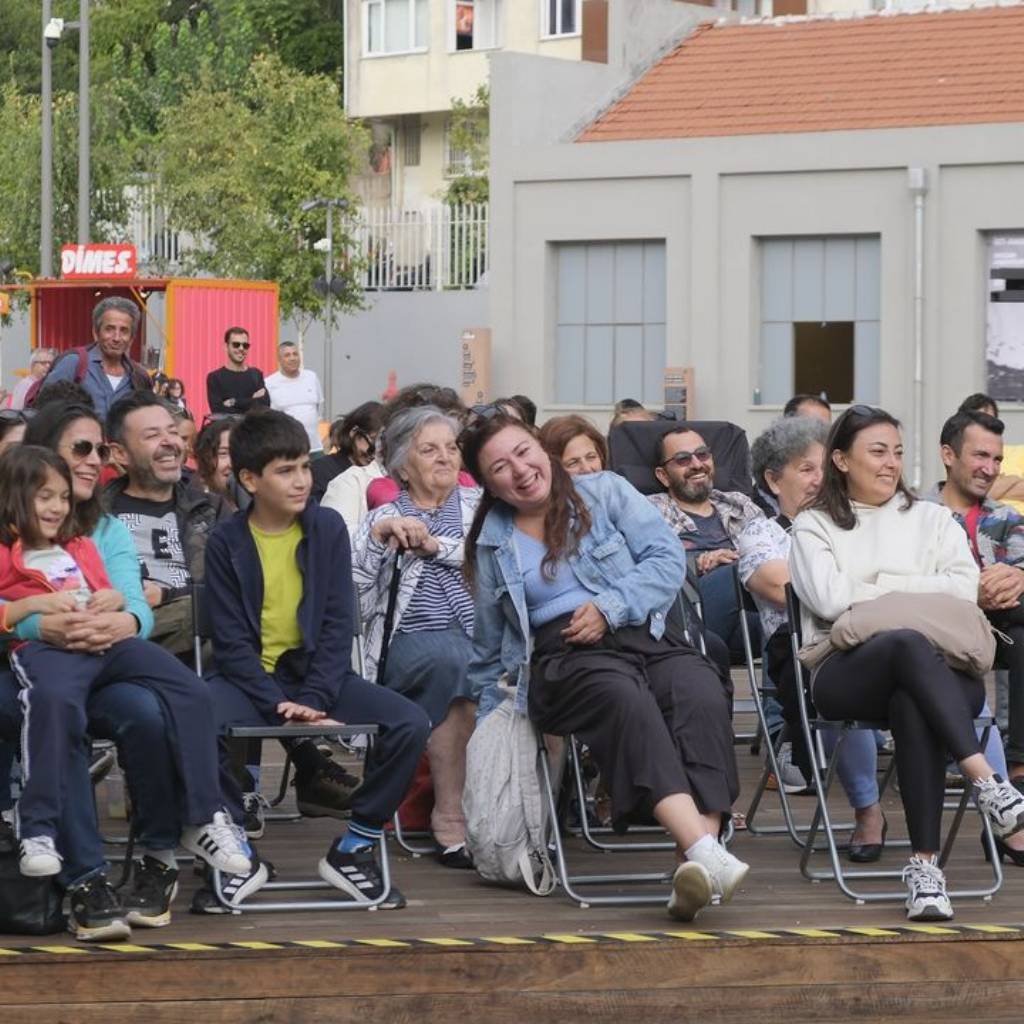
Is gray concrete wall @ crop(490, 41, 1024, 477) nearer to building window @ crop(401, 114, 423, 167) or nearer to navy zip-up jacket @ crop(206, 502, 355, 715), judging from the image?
navy zip-up jacket @ crop(206, 502, 355, 715)

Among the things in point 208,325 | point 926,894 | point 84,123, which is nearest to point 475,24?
point 84,123

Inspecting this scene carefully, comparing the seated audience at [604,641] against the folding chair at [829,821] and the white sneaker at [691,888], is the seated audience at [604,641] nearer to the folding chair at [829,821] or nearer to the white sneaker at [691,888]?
the white sneaker at [691,888]

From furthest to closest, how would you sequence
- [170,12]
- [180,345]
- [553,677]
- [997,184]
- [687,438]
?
[170,12], [180,345], [997,184], [687,438], [553,677]

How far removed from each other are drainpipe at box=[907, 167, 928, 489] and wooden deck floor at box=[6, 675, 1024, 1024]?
20.2 metres

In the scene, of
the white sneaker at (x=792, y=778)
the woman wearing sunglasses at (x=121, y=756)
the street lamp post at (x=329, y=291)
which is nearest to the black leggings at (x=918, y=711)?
the woman wearing sunglasses at (x=121, y=756)

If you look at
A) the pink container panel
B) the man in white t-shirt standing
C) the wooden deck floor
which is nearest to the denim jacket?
the wooden deck floor

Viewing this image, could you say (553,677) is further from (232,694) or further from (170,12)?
(170,12)

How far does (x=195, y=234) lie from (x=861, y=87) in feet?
69.1

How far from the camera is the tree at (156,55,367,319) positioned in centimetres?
4516

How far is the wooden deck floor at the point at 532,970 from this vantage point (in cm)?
634

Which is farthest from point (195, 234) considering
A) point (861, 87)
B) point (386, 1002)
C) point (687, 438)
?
point (386, 1002)

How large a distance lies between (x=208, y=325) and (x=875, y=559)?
82.6ft

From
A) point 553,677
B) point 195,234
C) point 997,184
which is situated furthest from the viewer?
point 195,234

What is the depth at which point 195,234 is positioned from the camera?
47.0 m
